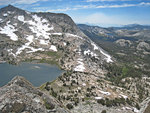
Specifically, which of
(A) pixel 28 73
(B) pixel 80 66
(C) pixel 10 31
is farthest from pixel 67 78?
(C) pixel 10 31

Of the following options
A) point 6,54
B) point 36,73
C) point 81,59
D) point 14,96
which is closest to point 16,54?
point 6,54

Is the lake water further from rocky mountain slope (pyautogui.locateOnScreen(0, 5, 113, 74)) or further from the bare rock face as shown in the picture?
the bare rock face

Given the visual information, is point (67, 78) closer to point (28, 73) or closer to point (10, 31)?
point (28, 73)

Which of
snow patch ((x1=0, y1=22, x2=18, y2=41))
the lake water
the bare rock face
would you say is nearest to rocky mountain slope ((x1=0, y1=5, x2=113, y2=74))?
snow patch ((x1=0, y1=22, x2=18, y2=41))

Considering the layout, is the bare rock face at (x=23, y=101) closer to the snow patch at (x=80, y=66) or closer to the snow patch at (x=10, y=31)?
the snow patch at (x=80, y=66)

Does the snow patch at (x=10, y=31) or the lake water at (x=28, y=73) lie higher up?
the snow patch at (x=10, y=31)

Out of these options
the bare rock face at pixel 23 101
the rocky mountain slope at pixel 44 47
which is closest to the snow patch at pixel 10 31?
the rocky mountain slope at pixel 44 47
